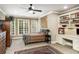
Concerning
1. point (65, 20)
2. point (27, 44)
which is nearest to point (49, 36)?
point (65, 20)

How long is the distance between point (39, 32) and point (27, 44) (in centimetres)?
63

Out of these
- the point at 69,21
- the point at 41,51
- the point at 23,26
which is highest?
the point at 69,21

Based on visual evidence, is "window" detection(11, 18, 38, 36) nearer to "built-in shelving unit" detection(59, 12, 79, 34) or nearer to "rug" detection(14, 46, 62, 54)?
"rug" detection(14, 46, 62, 54)

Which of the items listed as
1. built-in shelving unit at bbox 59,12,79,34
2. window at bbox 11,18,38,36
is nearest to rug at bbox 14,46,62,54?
window at bbox 11,18,38,36

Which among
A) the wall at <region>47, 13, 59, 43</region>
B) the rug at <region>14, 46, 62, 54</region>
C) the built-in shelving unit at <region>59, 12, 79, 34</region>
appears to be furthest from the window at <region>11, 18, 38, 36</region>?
the built-in shelving unit at <region>59, 12, 79, 34</region>

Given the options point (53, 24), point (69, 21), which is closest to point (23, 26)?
point (53, 24)

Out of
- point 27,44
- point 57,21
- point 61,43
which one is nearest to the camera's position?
point 57,21

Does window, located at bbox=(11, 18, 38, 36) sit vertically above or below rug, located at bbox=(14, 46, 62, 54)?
above

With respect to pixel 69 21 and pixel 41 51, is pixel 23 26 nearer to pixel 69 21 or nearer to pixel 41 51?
pixel 41 51

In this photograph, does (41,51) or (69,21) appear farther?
(69,21)
